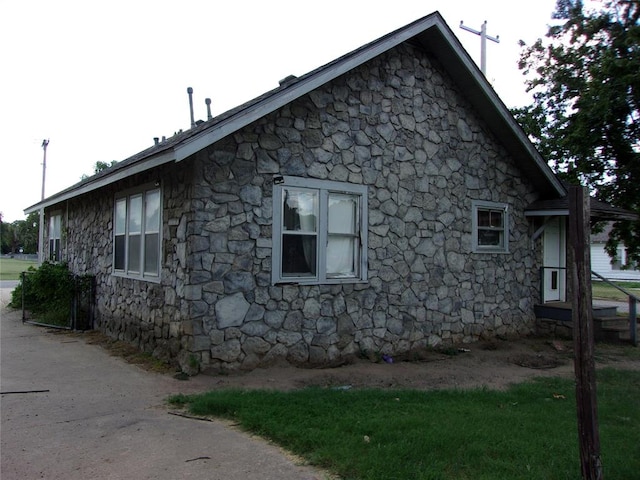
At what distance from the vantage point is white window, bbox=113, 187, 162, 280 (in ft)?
28.8

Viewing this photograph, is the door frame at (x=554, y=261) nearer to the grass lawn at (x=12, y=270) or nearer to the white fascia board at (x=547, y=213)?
the white fascia board at (x=547, y=213)

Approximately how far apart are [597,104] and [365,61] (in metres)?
7.27

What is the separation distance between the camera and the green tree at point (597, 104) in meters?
12.8

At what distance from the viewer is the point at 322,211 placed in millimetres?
8484

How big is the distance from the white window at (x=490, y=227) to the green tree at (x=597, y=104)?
157 inches

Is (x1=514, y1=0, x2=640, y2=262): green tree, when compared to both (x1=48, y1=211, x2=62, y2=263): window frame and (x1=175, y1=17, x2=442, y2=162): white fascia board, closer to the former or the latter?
(x1=175, y1=17, x2=442, y2=162): white fascia board

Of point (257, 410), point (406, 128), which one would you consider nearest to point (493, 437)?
point (257, 410)

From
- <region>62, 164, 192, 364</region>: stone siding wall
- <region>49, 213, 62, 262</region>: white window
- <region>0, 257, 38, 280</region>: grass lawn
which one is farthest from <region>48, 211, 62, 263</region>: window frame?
<region>0, 257, 38, 280</region>: grass lawn

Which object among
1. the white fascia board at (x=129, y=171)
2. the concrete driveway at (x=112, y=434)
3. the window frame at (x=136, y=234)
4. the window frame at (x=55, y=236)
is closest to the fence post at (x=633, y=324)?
the concrete driveway at (x=112, y=434)

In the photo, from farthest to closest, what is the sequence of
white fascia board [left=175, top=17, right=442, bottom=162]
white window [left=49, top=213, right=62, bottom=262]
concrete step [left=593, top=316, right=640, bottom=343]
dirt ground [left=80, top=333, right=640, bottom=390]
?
white window [left=49, top=213, right=62, bottom=262] → concrete step [left=593, top=316, right=640, bottom=343] → dirt ground [left=80, top=333, right=640, bottom=390] → white fascia board [left=175, top=17, right=442, bottom=162]

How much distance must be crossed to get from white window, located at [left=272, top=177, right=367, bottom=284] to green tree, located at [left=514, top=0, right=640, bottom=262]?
7.78 m

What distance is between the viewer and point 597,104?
12.8 metres

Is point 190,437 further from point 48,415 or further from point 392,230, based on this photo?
point 392,230

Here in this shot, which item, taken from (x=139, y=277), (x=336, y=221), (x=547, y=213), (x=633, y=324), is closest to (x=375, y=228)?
(x=336, y=221)
